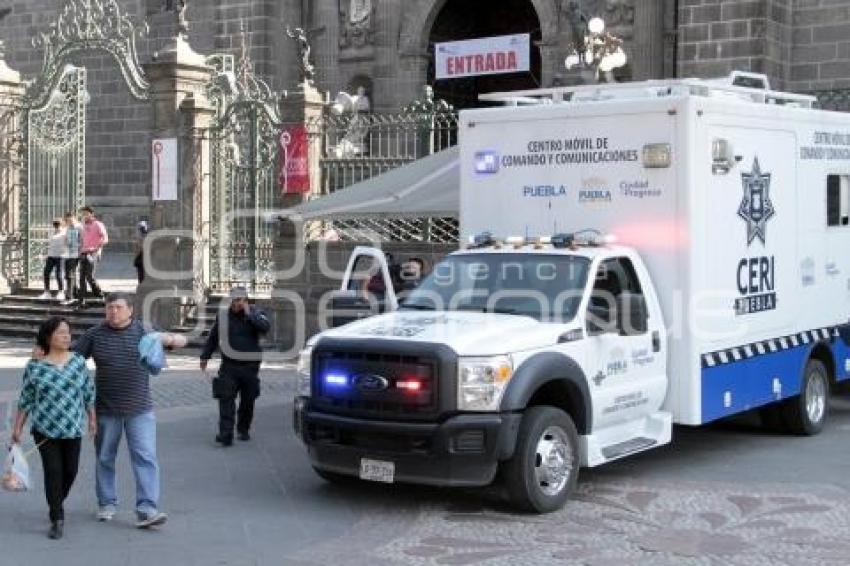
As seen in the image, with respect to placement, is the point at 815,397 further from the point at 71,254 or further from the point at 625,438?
the point at 71,254

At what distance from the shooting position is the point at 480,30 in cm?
3139

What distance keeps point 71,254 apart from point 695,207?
14.4 m

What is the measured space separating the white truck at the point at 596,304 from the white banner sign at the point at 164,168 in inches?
397

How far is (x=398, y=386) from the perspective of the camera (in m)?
8.32

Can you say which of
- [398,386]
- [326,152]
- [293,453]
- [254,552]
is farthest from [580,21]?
[254,552]

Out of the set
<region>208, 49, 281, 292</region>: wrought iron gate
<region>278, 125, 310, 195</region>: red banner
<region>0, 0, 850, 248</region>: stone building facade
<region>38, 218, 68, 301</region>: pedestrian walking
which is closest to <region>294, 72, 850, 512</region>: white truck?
<region>0, 0, 850, 248</region>: stone building facade

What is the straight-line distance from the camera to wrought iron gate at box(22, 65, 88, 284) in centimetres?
2295

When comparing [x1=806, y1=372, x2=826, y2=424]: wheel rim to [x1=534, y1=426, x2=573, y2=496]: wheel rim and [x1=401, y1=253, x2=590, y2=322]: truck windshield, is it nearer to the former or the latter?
[x1=401, y1=253, x2=590, y2=322]: truck windshield

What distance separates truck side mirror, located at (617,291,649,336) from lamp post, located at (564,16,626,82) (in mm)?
8946

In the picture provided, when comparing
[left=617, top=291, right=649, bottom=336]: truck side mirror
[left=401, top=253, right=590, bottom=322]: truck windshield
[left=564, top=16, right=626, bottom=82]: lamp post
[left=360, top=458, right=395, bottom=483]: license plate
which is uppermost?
[left=564, top=16, right=626, bottom=82]: lamp post

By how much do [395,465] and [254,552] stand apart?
1.23 meters

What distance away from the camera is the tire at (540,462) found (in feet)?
27.2

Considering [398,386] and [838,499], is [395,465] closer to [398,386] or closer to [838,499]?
[398,386]

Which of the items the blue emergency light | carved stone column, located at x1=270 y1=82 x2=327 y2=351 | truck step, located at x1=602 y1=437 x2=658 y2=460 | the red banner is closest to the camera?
the blue emergency light
